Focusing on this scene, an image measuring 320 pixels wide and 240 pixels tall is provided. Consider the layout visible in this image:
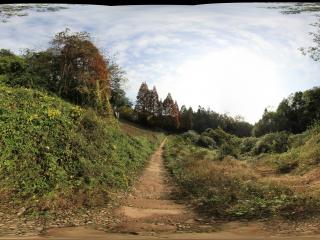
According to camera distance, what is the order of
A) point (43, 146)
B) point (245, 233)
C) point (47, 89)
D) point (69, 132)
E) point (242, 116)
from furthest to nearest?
point (43, 146) < point (69, 132) < point (47, 89) < point (242, 116) < point (245, 233)

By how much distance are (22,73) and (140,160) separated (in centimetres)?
141

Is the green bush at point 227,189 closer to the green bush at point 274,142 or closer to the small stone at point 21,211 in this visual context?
the green bush at point 274,142

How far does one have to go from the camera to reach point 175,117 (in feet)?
15.1

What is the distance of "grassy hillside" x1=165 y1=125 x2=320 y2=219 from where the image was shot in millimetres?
4504

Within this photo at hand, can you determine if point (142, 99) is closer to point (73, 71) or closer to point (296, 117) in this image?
point (73, 71)

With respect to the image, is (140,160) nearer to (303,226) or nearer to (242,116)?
(242,116)

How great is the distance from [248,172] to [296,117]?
2.14 feet

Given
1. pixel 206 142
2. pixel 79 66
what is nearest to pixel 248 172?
pixel 206 142

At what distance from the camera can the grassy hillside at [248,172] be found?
4.50 meters

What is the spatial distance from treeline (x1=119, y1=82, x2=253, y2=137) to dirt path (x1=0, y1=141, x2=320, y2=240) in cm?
49

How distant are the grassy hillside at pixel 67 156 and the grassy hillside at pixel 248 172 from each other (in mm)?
395

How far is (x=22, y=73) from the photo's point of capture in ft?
16.2

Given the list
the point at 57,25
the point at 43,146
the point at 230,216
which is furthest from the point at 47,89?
the point at 230,216

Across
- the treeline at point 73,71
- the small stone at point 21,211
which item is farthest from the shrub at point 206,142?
the small stone at point 21,211
